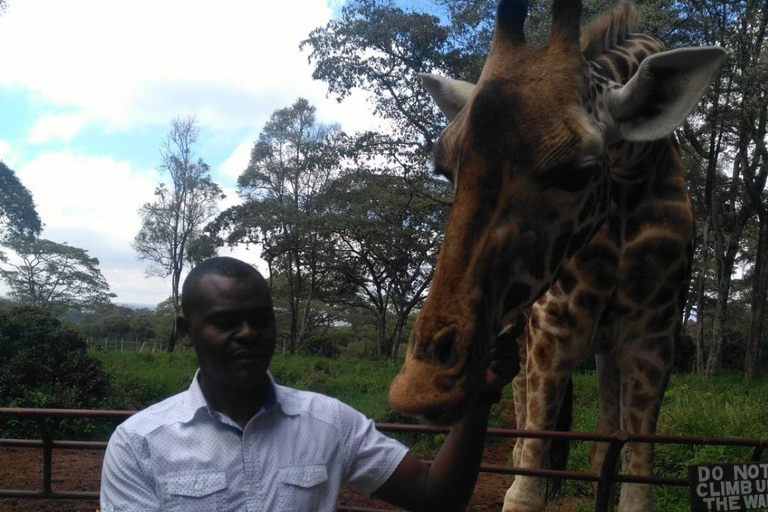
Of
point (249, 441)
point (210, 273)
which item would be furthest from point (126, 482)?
point (210, 273)

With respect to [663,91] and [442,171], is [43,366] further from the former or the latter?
[663,91]

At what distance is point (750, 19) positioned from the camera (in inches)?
409

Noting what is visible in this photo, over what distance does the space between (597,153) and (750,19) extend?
1051 cm

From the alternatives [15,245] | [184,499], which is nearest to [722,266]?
[184,499]

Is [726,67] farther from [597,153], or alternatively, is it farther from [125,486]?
[125,486]

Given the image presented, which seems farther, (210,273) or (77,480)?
(77,480)

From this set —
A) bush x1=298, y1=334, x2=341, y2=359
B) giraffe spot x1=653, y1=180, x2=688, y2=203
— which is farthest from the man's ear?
Result: bush x1=298, y1=334, x2=341, y2=359

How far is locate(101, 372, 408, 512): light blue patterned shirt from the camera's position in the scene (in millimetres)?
1532

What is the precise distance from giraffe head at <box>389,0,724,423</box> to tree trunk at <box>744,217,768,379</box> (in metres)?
12.5

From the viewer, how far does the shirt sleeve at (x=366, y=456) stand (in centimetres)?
177

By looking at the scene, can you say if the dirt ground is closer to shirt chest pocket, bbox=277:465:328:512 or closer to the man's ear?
shirt chest pocket, bbox=277:465:328:512

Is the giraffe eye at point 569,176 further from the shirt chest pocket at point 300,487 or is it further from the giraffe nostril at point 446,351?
the shirt chest pocket at point 300,487

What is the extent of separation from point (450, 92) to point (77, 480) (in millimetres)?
7749

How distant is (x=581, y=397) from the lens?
36.3 ft
